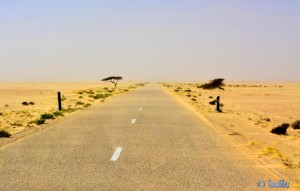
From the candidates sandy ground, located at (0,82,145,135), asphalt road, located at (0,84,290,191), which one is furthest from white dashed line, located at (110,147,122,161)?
sandy ground, located at (0,82,145,135)

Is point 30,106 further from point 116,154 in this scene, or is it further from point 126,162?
point 126,162

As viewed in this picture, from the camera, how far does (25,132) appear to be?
49.4 ft

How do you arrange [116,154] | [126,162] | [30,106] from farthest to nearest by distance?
[30,106]
[116,154]
[126,162]

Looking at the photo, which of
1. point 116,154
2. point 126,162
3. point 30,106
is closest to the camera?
point 126,162

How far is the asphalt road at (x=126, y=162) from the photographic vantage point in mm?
7066

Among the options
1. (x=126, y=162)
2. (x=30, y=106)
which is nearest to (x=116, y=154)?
(x=126, y=162)

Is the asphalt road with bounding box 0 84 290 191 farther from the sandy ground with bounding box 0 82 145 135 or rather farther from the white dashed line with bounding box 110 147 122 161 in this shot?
the sandy ground with bounding box 0 82 145 135

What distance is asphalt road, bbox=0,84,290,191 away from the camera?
278 inches

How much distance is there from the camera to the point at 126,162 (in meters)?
8.90

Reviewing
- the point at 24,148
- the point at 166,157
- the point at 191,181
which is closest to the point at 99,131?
the point at 24,148

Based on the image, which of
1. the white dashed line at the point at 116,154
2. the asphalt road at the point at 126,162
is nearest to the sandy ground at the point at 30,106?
the asphalt road at the point at 126,162

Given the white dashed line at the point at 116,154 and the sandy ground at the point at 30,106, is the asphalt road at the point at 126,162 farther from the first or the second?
the sandy ground at the point at 30,106

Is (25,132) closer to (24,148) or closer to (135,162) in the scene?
(24,148)

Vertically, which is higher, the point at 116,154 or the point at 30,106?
the point at 116,154
